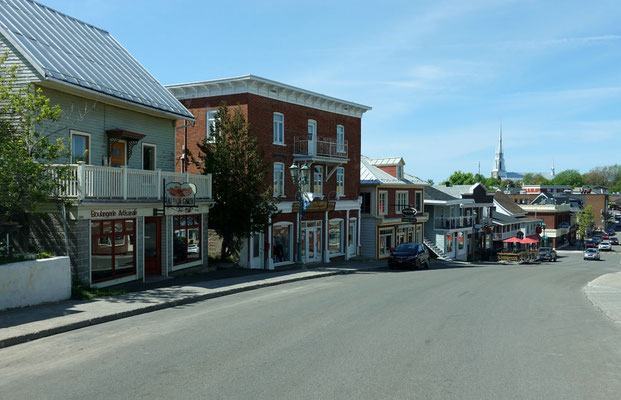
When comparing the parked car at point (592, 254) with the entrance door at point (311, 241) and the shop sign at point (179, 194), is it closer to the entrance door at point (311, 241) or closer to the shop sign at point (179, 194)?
the entrance door at point (311, 241)

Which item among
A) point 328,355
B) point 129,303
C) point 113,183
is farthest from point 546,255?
point 328,355

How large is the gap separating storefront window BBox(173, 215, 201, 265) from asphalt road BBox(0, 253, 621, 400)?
645 centimetres

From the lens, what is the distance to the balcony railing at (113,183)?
16.3 m

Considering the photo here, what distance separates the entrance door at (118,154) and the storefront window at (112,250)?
10.5 feet

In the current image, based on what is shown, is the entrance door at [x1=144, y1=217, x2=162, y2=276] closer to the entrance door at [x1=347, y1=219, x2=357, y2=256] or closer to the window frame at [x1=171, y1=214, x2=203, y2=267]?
the window frame at [x1=171, y1=214, x2=203, y2=267]

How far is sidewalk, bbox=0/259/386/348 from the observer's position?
11625 millimetres

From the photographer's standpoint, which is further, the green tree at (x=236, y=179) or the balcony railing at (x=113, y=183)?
the green tree at (x=236, y=179)

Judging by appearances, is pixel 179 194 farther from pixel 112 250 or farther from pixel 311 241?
pixel 311 241

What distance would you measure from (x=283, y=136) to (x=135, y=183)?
1385cm

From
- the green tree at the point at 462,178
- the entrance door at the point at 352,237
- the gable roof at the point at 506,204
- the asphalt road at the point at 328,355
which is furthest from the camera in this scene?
the green tree at the point at 462,178

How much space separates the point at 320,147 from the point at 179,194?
15450 mm

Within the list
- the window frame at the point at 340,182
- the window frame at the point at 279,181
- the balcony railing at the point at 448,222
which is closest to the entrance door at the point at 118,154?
the window frame at the point at 279,181

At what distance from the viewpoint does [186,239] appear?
22594 mm

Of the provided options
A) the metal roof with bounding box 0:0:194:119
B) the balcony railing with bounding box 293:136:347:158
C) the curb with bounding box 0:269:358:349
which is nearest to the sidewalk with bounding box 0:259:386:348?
the curb with bounding box 0:269:358:349
